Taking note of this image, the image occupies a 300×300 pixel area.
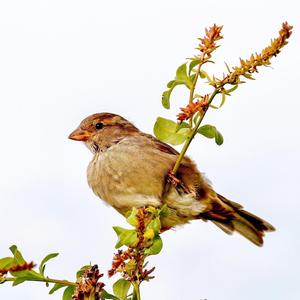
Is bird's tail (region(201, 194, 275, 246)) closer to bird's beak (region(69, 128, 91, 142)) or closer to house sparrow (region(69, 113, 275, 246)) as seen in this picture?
house sparrow (region(69, 113, 275, 246))

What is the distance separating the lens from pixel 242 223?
5.70m

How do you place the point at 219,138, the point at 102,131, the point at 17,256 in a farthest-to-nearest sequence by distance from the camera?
the point at 102,131 < the point at 219,138 < the point at 17,256

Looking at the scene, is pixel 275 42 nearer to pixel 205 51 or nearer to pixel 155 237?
pixel 205 51

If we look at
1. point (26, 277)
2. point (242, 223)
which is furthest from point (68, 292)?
point (242, 223)

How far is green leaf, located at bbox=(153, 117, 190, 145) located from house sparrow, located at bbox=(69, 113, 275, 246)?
1.58 metres

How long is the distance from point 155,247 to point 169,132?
524 mm

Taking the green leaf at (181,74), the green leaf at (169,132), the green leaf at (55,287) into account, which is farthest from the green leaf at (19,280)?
the green leaf at (181,74)

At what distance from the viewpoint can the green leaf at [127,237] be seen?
7.44 feet

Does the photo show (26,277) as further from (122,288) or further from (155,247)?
(155,247)

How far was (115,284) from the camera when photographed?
8.30 feet

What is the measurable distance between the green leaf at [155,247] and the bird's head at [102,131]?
3088 mm

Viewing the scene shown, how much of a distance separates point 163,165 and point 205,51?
232cm

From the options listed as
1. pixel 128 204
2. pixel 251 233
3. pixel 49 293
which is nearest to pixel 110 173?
pixel 128 204

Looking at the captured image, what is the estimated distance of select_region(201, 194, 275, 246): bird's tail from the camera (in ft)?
18.5
